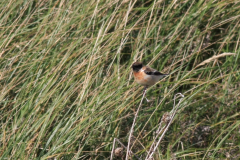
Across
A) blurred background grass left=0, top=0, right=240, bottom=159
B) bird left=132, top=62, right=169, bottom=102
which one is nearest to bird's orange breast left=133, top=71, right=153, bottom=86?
bird left=132, top=62, right=169, bottom=102

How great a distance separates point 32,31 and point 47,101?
2.70ft

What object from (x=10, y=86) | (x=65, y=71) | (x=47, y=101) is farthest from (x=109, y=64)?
(x=10, y=86)

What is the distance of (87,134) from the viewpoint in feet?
9.70

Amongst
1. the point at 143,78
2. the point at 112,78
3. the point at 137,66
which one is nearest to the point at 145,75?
the point at 143,78

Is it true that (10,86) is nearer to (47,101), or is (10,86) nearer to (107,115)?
(47,101)

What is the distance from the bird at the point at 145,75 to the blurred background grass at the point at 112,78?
0.14 meters

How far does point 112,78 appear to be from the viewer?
3.09 meters

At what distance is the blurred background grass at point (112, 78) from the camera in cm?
293

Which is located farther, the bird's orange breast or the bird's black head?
the bird's black head

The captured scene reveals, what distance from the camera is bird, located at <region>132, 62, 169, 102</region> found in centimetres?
Answer: 280

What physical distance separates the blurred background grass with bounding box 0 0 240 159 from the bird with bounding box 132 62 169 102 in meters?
0.14

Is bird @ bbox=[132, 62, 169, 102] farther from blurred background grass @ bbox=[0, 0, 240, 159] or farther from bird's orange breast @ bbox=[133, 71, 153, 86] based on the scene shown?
blurred background grass @ bbox=[0, 0, 240, 159]

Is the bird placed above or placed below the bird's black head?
below

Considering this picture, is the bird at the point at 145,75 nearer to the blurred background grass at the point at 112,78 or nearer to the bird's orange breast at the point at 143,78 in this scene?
the bird's orange breast at the point at 143,78
